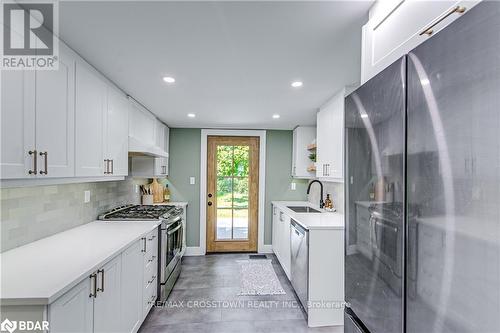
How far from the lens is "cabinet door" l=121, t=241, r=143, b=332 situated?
1930mm

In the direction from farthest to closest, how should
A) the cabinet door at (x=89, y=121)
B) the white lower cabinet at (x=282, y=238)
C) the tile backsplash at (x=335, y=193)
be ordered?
the white lower cabinet at (x=282, y=238)
the tile backsplash at (x=335, y=193)
the cabinet door at (x=89, y=121)

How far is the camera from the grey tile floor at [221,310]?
2410 mm

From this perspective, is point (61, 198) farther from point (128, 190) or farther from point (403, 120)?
point (403, 120)

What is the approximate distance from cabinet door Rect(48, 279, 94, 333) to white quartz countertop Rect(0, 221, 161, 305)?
6 centimetres

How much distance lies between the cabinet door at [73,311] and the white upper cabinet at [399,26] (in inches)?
73.1

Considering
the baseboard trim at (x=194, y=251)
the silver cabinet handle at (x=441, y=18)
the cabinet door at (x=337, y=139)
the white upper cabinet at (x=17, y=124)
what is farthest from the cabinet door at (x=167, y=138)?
the silver cabinet handle at (x=441, y=18)

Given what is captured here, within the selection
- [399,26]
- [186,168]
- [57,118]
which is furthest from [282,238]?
[399,26]

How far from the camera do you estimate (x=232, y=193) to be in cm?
468

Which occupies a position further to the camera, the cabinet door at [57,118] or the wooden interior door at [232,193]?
the wooden interior door at [232,193]

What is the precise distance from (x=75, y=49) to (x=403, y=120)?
2046 mm

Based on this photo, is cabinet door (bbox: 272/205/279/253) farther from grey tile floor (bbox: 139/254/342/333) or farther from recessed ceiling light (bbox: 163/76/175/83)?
recessed ceiling light (bbox: 163/76/175/83)

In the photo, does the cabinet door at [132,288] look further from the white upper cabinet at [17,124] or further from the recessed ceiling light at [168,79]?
the recessed ceiling light at [168,79]

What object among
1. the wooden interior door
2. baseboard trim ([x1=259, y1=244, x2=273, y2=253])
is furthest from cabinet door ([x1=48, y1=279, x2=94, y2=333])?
baseboard trim ([x1=259, y1=244, x2=273, y2=253])

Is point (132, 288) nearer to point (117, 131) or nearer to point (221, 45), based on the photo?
point (117, 131)
